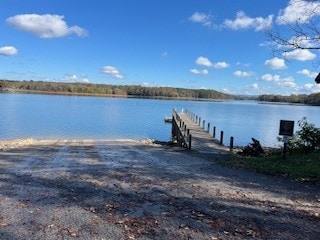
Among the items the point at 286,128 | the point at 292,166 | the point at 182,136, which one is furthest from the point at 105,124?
the point at 292,166

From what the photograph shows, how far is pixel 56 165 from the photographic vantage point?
44.3 feet

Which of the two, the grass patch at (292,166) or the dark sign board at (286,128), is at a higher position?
the dark sign board at (286,128)

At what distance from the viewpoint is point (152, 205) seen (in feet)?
25.0

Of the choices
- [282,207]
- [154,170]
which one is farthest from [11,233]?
[154,170]

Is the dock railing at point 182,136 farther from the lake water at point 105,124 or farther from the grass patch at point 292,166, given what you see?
the grass patch at point 292,166

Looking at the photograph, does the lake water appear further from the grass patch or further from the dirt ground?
the dirt ground

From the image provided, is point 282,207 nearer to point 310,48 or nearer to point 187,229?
point 187,229

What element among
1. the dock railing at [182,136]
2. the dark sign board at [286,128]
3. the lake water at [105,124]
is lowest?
the lake water at [105,124]

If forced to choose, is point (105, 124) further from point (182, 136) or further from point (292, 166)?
point (292, 166)

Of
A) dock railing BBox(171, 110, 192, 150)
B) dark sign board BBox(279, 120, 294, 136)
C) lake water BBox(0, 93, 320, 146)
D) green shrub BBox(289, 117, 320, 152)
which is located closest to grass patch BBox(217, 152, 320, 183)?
dark sign board BBox(279, 120, 294, 136)

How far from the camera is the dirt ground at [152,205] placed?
19.7ft

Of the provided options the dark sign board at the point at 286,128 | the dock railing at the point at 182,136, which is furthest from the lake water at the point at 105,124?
the dark sign board at the point at 286,128

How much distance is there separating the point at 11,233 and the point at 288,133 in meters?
12.8

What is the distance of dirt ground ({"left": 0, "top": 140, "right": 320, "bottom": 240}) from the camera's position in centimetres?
601
